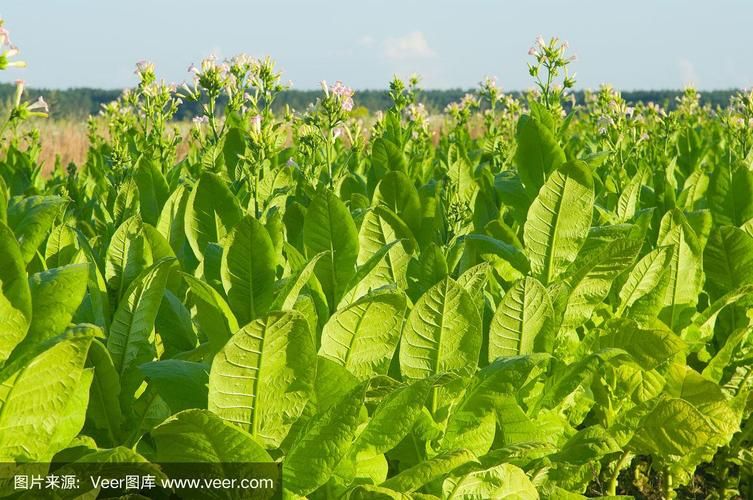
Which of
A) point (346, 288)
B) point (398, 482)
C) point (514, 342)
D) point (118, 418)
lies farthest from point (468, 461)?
point (118, 418)

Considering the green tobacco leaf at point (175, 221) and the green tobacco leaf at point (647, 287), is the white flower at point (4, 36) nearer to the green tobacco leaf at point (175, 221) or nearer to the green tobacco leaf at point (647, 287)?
the green tobacco leaf at point (175, 221)

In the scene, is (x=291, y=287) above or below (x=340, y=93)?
below

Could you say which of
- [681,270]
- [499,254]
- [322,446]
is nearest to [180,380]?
[322,446]

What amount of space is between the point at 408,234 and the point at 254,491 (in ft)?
3.37

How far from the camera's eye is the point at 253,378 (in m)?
1.65

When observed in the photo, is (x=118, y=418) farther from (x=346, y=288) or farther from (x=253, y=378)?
(x=346, y=288)

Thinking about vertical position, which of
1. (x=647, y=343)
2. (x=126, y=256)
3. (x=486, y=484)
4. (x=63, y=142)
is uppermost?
(x=126, y=256)

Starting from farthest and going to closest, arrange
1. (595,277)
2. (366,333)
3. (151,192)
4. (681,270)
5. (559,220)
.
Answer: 1. (151,192)
2. (681,270)
3. (559,220)
4. (595,277)
5. (366,333)

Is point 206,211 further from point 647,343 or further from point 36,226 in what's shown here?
point 647,343

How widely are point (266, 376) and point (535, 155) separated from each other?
1.44 meters

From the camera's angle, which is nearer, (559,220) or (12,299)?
(12,299)

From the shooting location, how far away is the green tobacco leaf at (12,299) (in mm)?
1637

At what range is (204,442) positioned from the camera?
1.60 metres

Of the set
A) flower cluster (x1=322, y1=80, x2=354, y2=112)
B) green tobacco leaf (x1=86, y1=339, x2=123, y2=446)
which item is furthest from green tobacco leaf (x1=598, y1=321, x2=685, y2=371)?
flower cluster (x1=322, y1=80, x2=354, y2=112)
